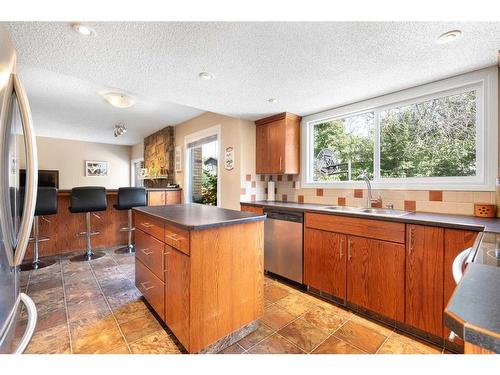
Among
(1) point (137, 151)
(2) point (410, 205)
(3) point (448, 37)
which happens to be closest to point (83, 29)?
(3) point (448, 37)

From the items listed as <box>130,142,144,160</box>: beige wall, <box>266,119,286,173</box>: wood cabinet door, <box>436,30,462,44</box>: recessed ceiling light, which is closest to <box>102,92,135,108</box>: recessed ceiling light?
<box>266,119,286,173</box>: wood cabinet door

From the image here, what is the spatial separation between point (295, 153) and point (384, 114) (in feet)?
3.61

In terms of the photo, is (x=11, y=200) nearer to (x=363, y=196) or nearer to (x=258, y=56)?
(x=258, y=56)

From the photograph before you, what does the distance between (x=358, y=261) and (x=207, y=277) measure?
128 cm

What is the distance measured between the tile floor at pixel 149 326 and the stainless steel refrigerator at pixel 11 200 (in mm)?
645

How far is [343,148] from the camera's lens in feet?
9.23

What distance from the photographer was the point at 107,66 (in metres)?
1.79

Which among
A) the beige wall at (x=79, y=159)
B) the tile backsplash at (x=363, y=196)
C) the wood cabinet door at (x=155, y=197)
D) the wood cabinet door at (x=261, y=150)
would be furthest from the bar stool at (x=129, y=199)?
the beige wall at (x=79, y=159)

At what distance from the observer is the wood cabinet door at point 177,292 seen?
4.59 ft

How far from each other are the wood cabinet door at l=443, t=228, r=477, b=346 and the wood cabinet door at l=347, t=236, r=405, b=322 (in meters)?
0.24

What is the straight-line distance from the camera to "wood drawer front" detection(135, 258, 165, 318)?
1.69 metres

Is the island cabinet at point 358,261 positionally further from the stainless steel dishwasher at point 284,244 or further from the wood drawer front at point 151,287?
the wood drawer front at point 151,287
